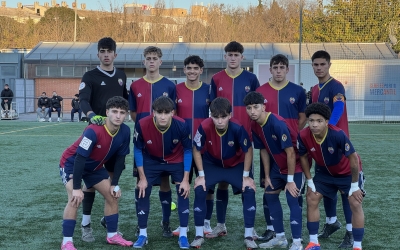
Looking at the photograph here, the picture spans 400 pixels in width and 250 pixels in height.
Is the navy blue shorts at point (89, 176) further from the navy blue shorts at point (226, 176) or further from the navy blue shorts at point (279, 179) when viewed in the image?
the navy blue shorts at point (279, 179)

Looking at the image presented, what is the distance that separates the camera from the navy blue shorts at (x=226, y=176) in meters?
5.71

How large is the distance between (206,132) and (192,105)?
65 cm

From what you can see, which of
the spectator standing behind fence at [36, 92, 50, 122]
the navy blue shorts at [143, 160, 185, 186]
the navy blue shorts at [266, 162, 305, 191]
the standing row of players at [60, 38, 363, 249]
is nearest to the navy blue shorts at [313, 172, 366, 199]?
the standing row of players at [60, 38, 363, 249]

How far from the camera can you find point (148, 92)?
621 cm

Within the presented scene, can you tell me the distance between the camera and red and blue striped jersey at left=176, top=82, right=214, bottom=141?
6.23 metres

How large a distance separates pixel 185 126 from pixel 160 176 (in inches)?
24.9

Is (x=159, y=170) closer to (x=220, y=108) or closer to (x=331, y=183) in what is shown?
(x=220, y=108)

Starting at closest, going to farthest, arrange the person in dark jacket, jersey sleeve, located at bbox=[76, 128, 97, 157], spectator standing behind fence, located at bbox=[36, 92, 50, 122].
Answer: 1. jersey sleeve, located at bbox=[76, 128, 97, 157]
2. spectator standing behind fence, located at bbox=[36, 92, 50, 122]
3. the person in dark jacket

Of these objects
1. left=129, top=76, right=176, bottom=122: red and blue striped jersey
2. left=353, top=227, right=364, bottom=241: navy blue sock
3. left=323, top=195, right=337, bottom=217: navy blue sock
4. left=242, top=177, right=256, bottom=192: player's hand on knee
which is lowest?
left=353, top=227, right=364, bottom=241: navy blue sock

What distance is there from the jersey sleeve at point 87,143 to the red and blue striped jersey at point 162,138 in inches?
21.3

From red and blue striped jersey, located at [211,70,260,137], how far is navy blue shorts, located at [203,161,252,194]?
625 millimetres

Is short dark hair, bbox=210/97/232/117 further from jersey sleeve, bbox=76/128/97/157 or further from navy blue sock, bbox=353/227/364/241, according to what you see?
navy blue sock, bbox=353/227/364/241

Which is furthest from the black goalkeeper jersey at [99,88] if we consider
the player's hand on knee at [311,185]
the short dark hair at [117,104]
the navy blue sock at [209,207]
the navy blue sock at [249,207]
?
the player's hand on knee at [311,185]

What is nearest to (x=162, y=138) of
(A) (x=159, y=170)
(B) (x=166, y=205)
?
(A) (x=159, y=170)
